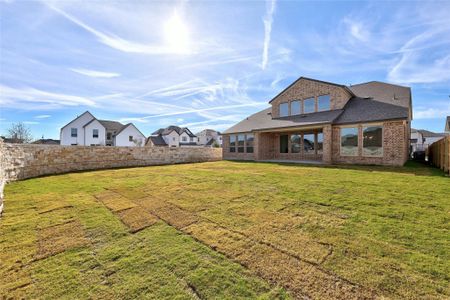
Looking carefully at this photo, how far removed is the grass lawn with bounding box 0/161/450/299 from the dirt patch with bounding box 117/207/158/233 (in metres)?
0.02

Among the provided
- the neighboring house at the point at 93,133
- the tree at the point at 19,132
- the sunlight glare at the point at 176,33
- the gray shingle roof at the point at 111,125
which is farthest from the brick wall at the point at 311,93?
the tree at the point at 19,132

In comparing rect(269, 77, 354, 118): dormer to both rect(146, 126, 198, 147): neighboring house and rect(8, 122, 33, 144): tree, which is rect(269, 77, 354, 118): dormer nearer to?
rect(146, 126, 198, 147): neighboring house

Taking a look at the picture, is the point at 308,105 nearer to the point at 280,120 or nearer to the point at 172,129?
the point at 280,120

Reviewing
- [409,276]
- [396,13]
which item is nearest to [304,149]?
[396,13]

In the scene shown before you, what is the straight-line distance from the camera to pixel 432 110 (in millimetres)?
24859

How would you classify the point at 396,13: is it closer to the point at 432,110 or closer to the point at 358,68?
the point at 358,68

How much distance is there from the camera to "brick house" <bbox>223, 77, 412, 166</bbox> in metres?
11.3

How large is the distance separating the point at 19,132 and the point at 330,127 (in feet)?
166

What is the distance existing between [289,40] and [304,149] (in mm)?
8722

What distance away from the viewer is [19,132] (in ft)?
118

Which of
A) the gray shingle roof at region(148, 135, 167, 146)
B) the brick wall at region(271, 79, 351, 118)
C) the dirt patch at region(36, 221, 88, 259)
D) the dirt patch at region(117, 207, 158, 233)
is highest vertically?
the brick wall at region(271, 79, 351, 118)

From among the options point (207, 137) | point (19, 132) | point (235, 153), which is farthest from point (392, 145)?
point (207, 137)

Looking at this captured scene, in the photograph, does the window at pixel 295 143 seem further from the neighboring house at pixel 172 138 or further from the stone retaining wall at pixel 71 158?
the neighboring house at pixel 172 138

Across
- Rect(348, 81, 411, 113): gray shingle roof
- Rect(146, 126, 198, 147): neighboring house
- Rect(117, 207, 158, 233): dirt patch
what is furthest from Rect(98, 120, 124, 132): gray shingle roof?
Rect(117, 207, 158, 233): dirt patch
